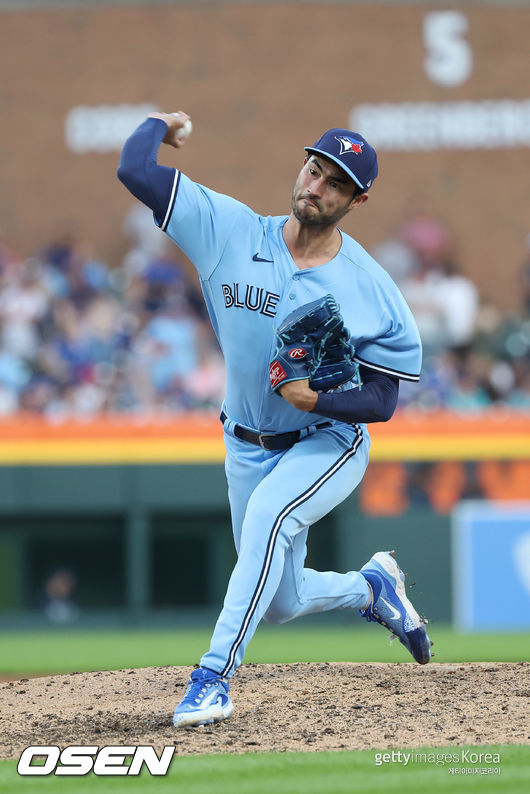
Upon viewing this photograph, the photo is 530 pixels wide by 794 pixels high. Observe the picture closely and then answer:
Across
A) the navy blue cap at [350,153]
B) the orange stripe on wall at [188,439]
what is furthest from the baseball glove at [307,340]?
the orange stripe on wall at [188,439]

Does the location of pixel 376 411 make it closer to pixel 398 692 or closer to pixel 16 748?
Answer: pixel 398 692

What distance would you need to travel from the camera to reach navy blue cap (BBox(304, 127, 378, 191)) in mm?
4230

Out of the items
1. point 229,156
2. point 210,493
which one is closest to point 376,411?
point 210,493

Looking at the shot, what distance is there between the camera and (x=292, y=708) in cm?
449

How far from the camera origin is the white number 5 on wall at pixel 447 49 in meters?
13.9

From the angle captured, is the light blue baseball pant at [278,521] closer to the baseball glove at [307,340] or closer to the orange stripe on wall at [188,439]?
the baseball glove at [307,340]

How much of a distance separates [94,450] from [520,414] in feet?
11.1

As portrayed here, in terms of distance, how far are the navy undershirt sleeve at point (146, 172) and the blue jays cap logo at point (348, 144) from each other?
1.94 ft

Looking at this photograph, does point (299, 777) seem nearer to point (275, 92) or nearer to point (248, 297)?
point (248, 297)

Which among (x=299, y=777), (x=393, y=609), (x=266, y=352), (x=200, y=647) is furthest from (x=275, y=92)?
(x=299, y=777)

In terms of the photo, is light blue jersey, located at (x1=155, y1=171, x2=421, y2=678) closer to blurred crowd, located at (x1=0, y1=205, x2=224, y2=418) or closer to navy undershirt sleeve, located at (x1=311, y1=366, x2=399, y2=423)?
navy undershirt sleeve, located at (x1=311, y1=366, x2=399, y2=423)

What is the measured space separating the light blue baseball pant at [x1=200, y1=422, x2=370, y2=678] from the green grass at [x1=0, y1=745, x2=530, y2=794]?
0.49m

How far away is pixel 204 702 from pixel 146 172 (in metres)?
1.80

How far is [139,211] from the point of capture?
13016mm
